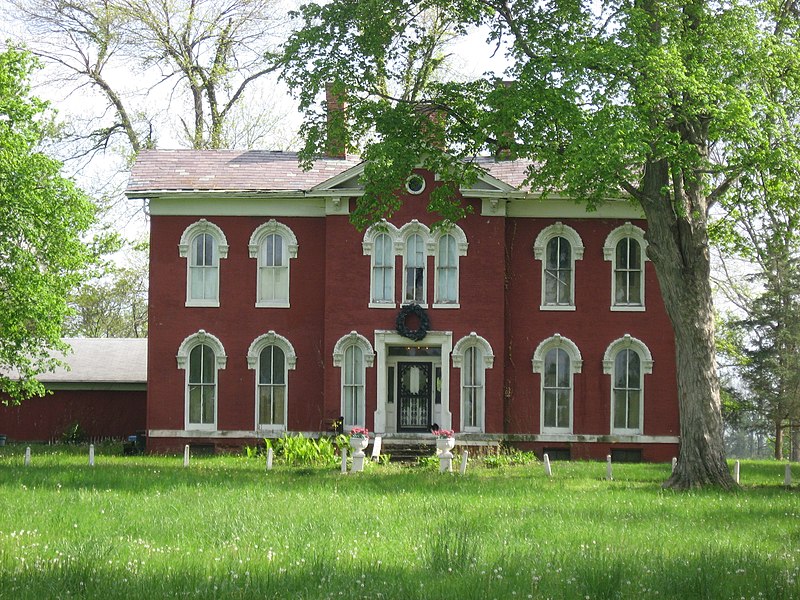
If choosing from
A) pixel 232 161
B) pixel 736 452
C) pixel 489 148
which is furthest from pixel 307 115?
pixel 736 452

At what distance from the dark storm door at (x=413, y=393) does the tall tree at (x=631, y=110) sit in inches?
269

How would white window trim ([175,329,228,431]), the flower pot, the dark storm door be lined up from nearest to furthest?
the flower pot → white window trim ([175,329,228,431]) → the dark storm door

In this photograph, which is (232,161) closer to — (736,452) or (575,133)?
(575,133)

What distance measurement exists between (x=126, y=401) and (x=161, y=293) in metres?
8.19

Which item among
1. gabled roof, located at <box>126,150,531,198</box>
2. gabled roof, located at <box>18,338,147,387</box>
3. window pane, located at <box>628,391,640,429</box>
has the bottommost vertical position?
window pane, located at <box>628,391,640,429</box>

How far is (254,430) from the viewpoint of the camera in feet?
108

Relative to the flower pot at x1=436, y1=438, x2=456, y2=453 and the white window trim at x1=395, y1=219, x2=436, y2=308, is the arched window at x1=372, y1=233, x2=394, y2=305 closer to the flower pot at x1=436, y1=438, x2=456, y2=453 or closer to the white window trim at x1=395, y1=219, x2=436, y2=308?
the white window trim at x1=395, y1=219, x2=436, y2=308

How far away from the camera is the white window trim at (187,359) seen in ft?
108

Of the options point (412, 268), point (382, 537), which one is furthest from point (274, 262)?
point (382, 537)

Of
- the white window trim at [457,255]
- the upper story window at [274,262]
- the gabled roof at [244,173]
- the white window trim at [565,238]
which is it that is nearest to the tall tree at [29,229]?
the gabled roof at [244,173]

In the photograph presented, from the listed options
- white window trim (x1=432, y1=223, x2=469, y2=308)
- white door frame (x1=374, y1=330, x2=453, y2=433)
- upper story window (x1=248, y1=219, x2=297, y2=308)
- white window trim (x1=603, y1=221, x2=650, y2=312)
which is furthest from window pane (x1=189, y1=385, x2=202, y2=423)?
white window trim (x1=603, y1=221, x2=650, y2=312)

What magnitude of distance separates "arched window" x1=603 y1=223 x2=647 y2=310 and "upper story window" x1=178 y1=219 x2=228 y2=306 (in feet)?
36.3

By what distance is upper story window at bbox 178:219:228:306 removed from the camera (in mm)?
33062

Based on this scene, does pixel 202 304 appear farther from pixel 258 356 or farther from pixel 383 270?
pixel 383 270
